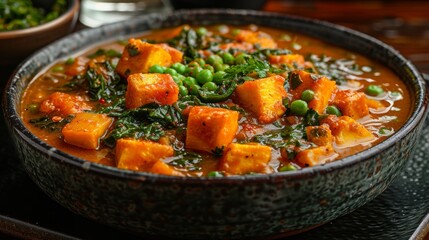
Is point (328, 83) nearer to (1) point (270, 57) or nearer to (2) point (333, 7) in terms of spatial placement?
(1) point (270, 57)

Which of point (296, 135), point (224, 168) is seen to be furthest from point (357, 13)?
point (224, 168)

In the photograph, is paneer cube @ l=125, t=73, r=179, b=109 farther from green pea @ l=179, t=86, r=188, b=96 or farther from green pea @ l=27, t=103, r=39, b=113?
green pea @ l=27, t=103, r=39, b=113

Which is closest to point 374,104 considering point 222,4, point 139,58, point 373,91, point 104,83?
point 373,91

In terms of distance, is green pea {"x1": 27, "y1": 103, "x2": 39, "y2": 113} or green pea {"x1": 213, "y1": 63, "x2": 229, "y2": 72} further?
green pea {"x1": 213, "y1": 63, "x2": 229, "y2": 72}

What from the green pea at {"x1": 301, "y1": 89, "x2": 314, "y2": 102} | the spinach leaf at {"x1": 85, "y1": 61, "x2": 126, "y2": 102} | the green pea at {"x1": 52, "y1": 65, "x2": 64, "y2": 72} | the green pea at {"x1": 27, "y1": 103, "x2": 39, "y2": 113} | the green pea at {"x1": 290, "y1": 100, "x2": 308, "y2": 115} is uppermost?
the green pea at {"x1": 301, "y1": 89, "x2": 314, "y2": 102}

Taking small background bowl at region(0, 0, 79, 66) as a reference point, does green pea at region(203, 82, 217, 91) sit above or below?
above

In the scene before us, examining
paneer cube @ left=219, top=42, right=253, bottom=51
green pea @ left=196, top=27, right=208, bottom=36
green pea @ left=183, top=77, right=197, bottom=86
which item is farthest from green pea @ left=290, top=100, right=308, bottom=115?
green pea @ left=196, top=27, right=208, bottom=36

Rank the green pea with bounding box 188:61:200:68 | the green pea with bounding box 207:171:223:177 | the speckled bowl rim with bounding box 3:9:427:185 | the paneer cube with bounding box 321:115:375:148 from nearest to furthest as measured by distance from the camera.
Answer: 1. the speckled bowl rim with bounding box 3:9:427:185
2. the green pea with bounding box 207:171:223:177
3. the paneer cube with bounding box 321:115:375:148
4. the green pea with bounding box 188:61:200:68
